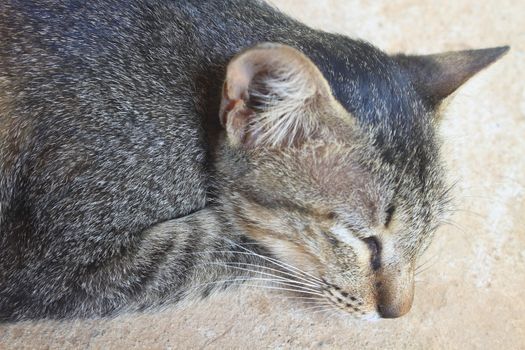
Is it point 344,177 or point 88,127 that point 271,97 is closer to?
point 344,177

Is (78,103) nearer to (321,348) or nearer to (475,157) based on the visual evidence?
(321,348)

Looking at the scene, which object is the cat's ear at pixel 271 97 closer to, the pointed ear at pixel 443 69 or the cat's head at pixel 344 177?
the cat's head at pixel 344 177

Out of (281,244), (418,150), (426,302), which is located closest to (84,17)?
(281,244)

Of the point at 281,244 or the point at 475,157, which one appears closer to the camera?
the point at 281,244

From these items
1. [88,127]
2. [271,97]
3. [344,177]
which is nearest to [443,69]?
[344,177]

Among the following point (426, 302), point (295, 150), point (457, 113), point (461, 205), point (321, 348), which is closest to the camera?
point (295, 150)

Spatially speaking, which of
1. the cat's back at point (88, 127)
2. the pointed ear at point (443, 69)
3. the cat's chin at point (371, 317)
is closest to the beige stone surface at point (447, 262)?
the pointed ear at point (443, 69)

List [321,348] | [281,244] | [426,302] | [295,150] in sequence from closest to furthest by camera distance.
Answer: [295,150]
[281,244]
[321,348]
[426,302]
